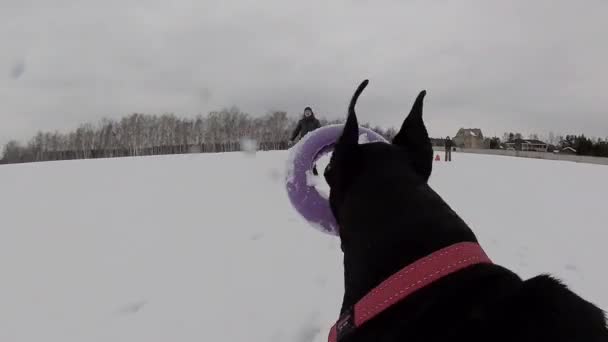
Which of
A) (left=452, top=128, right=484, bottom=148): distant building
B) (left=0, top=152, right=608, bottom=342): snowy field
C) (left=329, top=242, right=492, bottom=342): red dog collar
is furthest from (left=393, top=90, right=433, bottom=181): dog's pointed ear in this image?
(left=452, top=128, right=484, bottom=148): distant building

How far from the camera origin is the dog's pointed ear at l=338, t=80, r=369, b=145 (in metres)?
1.39

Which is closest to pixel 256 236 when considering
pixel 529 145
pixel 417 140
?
pixel 417 140

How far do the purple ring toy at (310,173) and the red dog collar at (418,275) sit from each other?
1.08 meters

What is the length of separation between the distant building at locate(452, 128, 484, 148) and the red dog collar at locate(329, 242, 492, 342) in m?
104

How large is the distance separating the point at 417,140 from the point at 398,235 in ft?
1.86

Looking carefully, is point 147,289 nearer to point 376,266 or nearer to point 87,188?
point 376,266

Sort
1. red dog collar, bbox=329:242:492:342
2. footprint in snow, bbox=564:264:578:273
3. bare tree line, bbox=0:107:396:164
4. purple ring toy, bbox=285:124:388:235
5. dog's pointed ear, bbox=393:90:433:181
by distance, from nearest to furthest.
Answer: red dog collar, bbox=329:242:492:342
dog's pointed ear, bbox=393:90:433:181
purple ring toy, bbox=285:124:388:235
footprint in snow, bbox=564:264:578:273
bare tree line, bbox=0:107:396:164

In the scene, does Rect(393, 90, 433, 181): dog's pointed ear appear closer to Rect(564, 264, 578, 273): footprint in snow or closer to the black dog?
the black dog

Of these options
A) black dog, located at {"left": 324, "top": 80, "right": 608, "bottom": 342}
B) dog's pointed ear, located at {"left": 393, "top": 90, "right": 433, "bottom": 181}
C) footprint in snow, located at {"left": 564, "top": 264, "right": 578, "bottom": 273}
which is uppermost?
dog's pointed ear, located at {"left": 393, "top": 90, "right": 433, "bottom": 181}

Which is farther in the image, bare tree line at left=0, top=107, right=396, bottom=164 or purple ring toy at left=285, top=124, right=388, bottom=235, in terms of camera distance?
bare tree line at left=0, top=107, right=396, bottom=164

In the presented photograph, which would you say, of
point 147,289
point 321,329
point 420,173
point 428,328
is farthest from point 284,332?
point 428,328

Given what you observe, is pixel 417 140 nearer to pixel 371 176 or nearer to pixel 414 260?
pixel 371 176

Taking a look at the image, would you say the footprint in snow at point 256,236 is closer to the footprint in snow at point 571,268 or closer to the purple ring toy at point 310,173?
the purple ring toy at point 310,173

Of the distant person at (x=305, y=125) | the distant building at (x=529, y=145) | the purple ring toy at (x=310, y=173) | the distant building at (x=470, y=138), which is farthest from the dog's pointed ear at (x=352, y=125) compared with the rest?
the distant building at (x=529, y=145)
